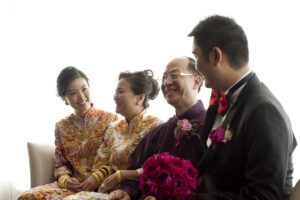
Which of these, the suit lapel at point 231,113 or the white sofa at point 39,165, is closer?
the suit lapel at point 231,113

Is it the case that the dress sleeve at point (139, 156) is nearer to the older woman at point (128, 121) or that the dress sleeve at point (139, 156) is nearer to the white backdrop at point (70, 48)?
the older woman at point (128, 121)

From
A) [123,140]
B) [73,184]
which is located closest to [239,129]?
[123,140]

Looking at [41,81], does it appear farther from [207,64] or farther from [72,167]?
[207,64]

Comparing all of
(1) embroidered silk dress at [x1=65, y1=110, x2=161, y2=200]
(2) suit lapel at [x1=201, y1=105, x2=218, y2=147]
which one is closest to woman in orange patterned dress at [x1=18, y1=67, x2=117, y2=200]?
(1) embroidered silk dress at [x1=65, y1=110, x2=161, y2=200]

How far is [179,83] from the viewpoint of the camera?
2180 mm

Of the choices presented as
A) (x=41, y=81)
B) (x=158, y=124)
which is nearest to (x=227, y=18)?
(x=158, y=124)

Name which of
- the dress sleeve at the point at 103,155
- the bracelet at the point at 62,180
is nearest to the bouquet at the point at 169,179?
the dress sleeve at the point at 103,155

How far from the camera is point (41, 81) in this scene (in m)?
4.02

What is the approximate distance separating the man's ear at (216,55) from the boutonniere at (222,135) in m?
0.30

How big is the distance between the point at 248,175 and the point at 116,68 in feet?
7.78

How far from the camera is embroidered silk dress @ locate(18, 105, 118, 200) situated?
2.90 meters

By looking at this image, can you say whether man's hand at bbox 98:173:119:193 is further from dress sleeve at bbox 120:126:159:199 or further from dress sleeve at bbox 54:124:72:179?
dress sleeve at bbox 54:124:72:179

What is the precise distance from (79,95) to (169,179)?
1.51m

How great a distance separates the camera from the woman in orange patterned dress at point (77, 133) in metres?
2.89
